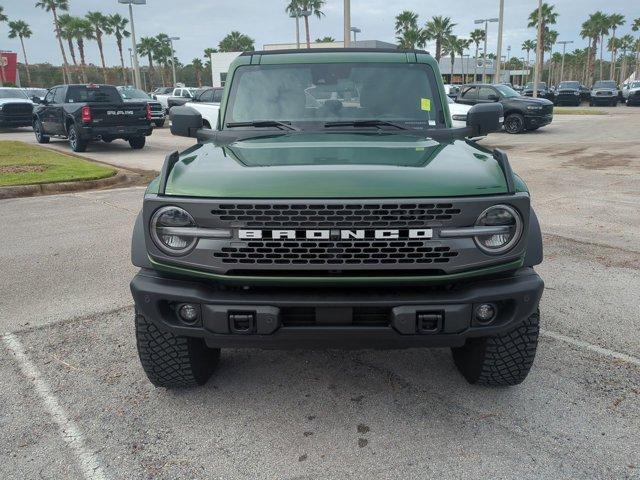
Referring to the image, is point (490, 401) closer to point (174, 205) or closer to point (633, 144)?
point (174, 205)

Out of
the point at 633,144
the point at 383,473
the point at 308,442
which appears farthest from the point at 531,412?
the point at 633,144

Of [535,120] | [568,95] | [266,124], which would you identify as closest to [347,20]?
[535,120]

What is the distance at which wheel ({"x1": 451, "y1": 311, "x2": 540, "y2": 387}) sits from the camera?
2.89m

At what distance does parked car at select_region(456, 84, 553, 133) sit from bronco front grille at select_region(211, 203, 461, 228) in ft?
57.1

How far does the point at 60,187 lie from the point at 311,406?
8400 mm

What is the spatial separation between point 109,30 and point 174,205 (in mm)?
74223

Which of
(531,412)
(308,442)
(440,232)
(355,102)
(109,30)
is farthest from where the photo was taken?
(109,30)

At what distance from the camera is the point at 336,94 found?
3889mm

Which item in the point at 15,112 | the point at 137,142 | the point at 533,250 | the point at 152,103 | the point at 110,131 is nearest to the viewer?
the point at 533,250

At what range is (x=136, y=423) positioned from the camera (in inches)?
114

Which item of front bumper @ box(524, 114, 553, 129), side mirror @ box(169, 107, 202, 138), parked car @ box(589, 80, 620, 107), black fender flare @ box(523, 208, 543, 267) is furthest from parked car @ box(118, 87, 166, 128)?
parked car @ box(589, 80, 620, 107)

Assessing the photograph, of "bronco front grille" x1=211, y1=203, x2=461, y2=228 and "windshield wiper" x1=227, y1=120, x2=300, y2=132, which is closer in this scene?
"bronco front grille" x1=211, y1=203, x2=461, y2=228

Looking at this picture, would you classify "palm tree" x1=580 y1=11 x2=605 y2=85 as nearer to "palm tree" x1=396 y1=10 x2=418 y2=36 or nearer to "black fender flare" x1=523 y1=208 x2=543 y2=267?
"palm tree" x1=396 y1=10 x2=418 y2=36

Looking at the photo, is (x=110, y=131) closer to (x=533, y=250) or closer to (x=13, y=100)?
(x=13, y=100)
